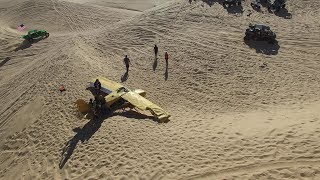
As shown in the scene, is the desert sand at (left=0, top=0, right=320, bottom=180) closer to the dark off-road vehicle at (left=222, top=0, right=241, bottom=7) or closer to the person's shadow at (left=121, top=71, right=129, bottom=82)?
the person's shadow at (left=121, top=71, right=129, bottom=82)

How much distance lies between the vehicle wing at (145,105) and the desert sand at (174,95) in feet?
1.89

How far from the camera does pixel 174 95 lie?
2442 cm

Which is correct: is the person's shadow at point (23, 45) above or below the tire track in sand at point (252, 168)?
below

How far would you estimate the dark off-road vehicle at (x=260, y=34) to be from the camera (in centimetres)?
3053

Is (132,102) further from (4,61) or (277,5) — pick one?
(277,5)

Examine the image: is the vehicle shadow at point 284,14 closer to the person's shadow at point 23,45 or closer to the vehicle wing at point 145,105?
the vehicle wing at point 145,105

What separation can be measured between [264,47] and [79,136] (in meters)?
18.8

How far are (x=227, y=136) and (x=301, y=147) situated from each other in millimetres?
3427

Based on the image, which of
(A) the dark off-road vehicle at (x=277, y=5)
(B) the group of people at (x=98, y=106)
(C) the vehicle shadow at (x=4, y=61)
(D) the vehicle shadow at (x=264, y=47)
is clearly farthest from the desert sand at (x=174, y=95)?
(A) the dark off-road vehicle at (x=277, y=5)

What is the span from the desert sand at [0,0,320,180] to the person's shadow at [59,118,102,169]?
146mm

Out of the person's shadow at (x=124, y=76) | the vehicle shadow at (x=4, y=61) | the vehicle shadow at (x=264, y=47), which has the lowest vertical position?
the vehicle shadow at (x=4, y=61)

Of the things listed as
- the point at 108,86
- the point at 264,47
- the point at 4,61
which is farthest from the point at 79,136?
the point at 4,61

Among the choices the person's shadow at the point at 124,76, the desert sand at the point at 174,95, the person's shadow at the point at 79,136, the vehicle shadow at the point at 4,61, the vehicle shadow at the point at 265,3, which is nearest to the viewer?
the desert sand at the point at 174,95

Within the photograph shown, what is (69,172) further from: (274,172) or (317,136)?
(317,136)
